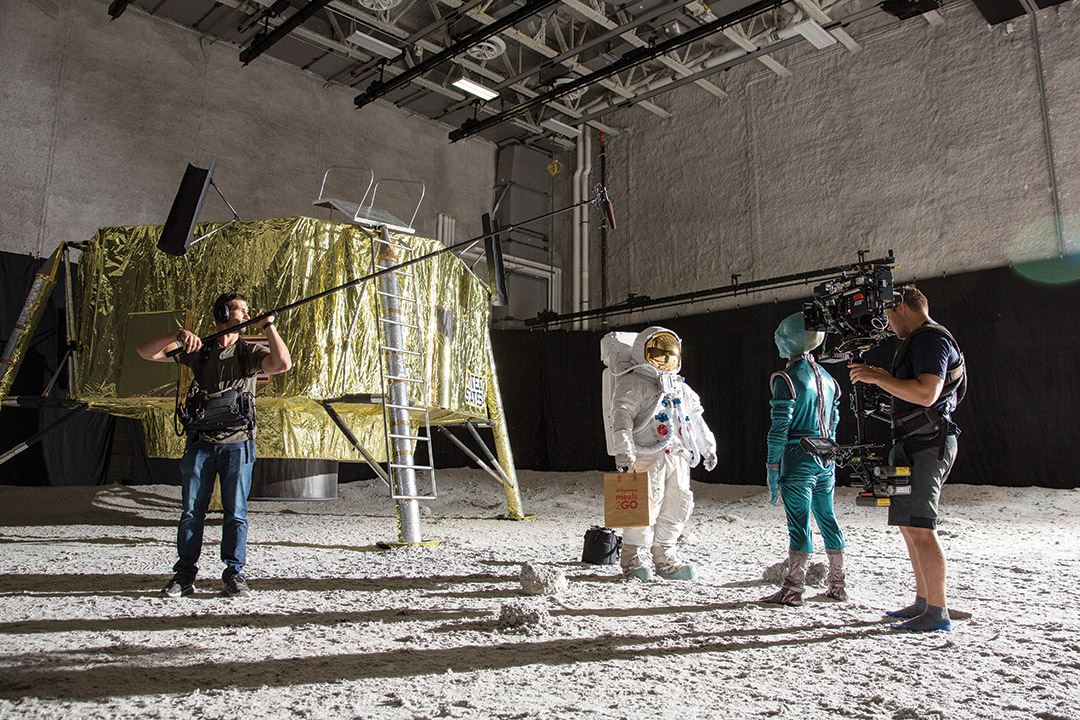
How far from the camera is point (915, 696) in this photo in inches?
89.0

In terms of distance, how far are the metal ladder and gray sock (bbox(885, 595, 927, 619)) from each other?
315cm

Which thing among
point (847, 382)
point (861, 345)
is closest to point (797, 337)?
point (861, 345)

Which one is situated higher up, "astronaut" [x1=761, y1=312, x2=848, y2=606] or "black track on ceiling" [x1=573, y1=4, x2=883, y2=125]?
"black track on ceiling" [x1=573, y1=4, x2=883, y2=125]

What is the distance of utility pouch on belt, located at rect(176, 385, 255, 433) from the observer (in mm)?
3574

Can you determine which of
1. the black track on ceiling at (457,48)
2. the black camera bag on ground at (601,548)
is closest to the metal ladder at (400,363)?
the black camera bag on ground at (601,548)

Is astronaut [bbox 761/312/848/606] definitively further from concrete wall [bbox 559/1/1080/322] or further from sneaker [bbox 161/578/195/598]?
concrete wall [bbox 559/1/1080/322]

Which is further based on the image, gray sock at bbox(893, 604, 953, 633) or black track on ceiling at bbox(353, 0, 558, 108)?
black track on ceiling at bbox(353, 0, 558, 108)

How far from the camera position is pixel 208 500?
3.61 meters

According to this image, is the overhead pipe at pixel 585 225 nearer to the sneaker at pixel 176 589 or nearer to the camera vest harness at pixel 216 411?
the camera vest harness at pixel 216 411

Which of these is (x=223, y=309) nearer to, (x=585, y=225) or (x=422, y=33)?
(x=422, y=33)

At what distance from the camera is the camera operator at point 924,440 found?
9.89 ft

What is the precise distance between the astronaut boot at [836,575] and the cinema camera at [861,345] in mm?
547

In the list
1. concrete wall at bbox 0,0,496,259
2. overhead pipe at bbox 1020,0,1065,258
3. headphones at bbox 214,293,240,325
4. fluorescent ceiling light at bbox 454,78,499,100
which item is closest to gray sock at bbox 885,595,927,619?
headphones at bbox 214,293,240,325

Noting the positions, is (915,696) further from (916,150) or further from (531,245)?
(531,245)
